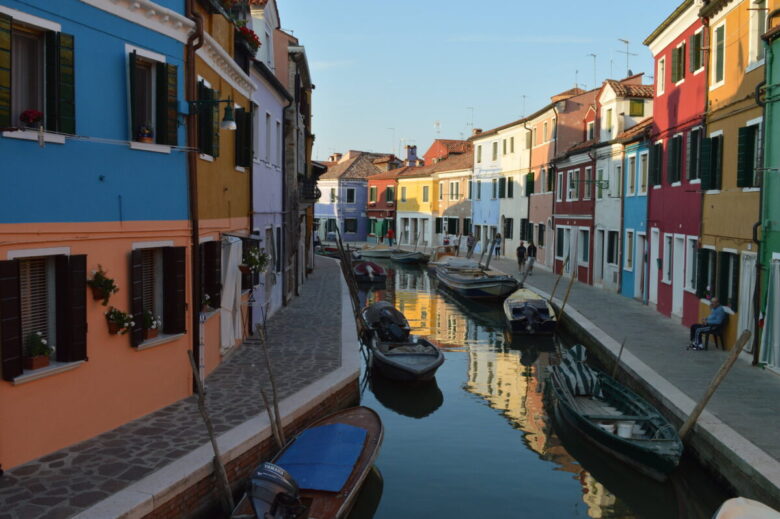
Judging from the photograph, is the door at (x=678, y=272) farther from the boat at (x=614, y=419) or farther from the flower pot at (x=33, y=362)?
the flower pot at (x=33, y=362)

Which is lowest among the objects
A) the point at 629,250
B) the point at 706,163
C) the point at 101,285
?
the point at 629,250

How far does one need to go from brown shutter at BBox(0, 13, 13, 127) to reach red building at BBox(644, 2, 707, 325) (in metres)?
16.0

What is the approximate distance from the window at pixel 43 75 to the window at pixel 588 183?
2567 centimetres

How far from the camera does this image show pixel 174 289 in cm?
1134

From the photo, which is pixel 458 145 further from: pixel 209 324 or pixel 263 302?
pixel 209 324

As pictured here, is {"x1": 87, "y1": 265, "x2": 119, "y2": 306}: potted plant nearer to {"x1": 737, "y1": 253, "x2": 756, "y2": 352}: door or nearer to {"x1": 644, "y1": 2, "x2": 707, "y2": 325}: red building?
{"x1": 737, "y1": 253, "x2": 756, "y2": 352}: door

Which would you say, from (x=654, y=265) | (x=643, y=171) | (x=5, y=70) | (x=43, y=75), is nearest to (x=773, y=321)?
(x=654, y=265)

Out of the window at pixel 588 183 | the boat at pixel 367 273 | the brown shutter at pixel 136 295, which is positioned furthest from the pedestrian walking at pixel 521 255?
the brown shutter at pixel 136 295

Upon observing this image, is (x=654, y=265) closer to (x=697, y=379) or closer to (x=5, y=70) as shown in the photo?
(x=697, y=379)

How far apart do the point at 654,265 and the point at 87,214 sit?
18865 millimetres

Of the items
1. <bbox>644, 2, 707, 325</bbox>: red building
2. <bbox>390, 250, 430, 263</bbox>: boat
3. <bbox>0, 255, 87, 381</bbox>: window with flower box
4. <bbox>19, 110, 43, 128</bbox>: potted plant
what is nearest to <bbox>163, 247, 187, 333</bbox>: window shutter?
<bbox>0, 255, 87, 381</bbox>: window with flower box

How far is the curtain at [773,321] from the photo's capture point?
13.8 meters

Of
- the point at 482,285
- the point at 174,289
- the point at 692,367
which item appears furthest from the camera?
the point at 482,285

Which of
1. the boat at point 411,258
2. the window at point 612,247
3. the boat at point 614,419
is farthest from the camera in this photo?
the boat at point 411,258
